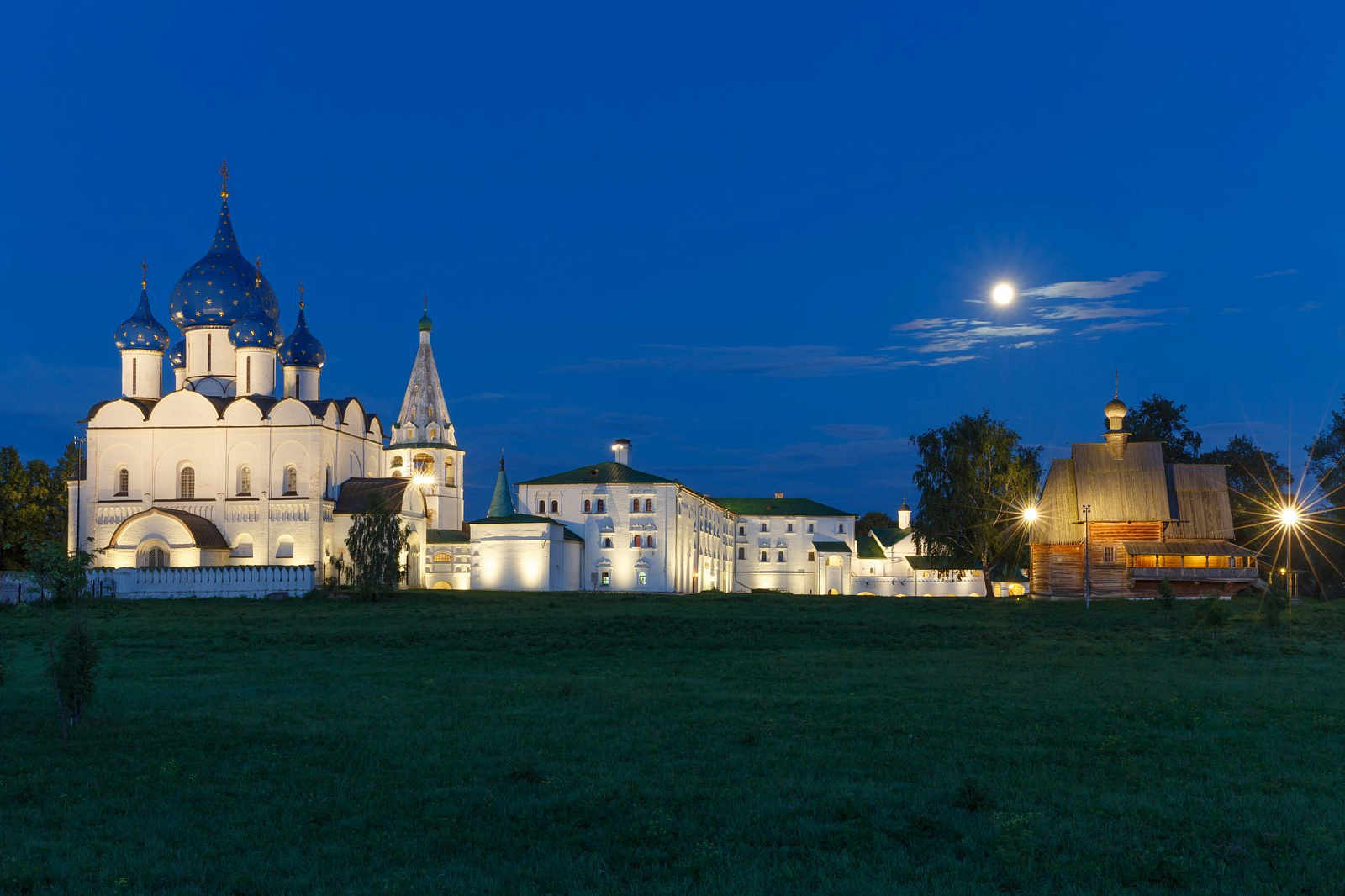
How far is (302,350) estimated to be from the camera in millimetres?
65688

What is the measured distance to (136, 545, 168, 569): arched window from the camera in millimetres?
55688

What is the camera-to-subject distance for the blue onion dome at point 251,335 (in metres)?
62.1

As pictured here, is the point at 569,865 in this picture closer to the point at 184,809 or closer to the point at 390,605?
the point at 184,809

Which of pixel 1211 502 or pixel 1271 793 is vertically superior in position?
pixel 1211 502

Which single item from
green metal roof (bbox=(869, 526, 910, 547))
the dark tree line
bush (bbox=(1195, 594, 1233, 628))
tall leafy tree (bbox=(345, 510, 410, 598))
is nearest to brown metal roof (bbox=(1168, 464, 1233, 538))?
bush (bbox=(1195, 594, 1233, 628))

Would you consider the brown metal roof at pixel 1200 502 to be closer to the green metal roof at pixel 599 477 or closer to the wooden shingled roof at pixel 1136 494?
the wooden shingled roof at pixel 1136 494

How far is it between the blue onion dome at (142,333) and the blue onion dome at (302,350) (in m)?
6.18

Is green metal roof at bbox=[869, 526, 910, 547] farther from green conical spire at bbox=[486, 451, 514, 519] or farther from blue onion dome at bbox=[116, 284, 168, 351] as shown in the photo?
blue onion dome at bbox=[116, 284, 168, 351]

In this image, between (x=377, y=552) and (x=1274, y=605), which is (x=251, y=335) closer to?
(x=377, y=552)

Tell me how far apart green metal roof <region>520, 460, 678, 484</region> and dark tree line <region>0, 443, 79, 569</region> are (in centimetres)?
2465

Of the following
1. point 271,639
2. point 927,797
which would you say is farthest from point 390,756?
point 271,639

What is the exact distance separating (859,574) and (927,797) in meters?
78.6

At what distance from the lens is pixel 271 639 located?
91.5 ft

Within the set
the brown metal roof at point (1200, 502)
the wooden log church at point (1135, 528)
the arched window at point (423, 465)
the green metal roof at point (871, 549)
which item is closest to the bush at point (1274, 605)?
the wooden log church at point (1135, 528)
